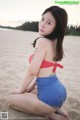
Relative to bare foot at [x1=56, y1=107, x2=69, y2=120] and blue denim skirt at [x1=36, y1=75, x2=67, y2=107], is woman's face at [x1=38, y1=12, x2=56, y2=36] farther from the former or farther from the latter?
bare foot at [x1=56, y1=107, x2=69, y2=120]

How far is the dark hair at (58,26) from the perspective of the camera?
2.79 m

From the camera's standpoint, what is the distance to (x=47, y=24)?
284 cm

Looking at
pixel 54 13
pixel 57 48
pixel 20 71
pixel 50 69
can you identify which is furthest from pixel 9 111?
pixel 20 71

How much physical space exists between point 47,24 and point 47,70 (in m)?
0.41

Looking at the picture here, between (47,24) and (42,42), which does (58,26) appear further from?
(42,42)

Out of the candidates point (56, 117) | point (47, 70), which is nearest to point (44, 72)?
point (47, 70)

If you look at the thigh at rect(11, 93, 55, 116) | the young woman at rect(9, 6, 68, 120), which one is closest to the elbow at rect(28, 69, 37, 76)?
the young woman at rect(9, 6, 68, 120)

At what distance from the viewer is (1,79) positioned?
420 cm

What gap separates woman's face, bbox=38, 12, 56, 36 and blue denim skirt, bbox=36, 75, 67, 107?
1.32 ft

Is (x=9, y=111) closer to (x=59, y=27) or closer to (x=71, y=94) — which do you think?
(x=59, y=27)

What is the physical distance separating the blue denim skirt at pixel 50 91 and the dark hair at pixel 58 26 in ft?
0.70

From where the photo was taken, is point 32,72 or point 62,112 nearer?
point 32,72

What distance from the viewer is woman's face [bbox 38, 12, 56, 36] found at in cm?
281

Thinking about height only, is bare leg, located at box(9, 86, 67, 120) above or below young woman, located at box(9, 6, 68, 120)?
below
